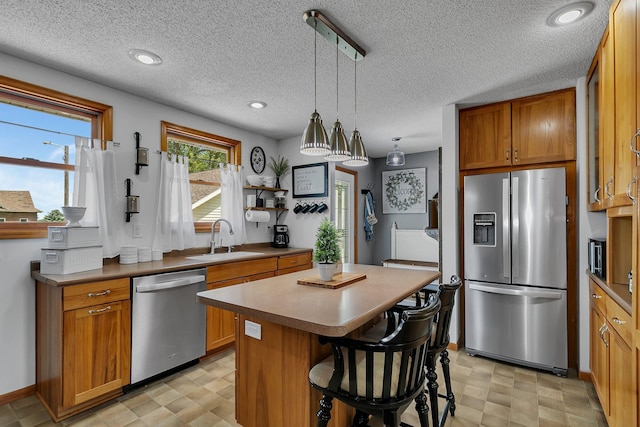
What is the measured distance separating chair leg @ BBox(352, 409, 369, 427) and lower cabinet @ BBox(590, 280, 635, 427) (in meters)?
1.21

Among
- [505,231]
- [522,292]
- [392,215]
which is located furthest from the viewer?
[392,215]

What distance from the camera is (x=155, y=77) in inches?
103

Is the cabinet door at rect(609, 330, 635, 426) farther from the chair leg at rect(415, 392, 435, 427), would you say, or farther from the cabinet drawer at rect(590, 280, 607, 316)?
the chair leg at rect(415, 392, 435, 427)

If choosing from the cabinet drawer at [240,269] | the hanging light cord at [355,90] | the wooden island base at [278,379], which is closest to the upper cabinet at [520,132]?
the hanging light cord at [355,90]

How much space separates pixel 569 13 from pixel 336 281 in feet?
6.53

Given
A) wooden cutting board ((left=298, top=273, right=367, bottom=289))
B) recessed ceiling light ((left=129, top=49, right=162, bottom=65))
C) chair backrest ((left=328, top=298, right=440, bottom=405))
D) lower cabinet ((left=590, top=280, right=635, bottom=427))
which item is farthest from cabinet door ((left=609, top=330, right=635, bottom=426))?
recessed ceiling light ((left=129, top=49, right=162, bottom=65))

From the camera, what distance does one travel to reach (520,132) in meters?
2.99

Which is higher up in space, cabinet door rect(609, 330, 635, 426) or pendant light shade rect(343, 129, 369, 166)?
pendant light shade rect(343, 129, 369, 166)

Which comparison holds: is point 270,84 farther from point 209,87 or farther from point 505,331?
point 505,331

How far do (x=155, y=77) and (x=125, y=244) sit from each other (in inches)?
57.7

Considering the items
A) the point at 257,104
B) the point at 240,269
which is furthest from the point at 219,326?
the point at 257,104

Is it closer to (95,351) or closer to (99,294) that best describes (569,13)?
(99,294)

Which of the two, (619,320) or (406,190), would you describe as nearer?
(619,320)

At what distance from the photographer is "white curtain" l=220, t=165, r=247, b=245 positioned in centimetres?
382
